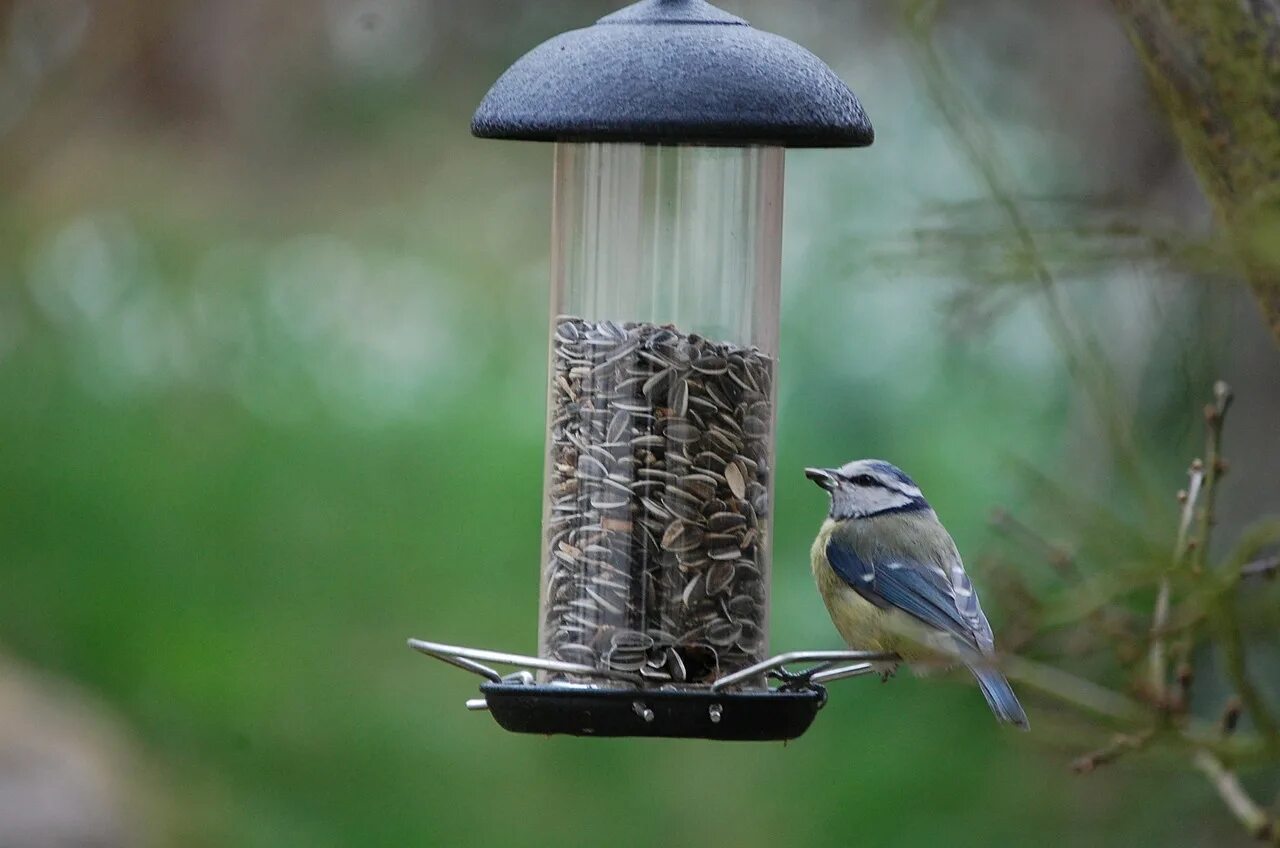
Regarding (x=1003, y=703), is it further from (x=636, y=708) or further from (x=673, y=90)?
(x=673, y=90)

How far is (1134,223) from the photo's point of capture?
3338 millimetres

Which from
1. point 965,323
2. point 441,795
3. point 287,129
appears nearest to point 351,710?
point 441,795

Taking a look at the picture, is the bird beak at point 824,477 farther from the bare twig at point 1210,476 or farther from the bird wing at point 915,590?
the bare twig at point 1210,476

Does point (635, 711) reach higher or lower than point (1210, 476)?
lower

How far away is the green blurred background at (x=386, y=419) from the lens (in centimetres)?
684

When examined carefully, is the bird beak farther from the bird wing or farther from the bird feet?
the bird feet

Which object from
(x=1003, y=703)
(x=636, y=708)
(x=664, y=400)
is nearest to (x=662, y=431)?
(x=664, y=400)

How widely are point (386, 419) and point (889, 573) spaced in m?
4.20

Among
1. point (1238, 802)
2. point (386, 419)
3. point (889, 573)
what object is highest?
point (386, 419)

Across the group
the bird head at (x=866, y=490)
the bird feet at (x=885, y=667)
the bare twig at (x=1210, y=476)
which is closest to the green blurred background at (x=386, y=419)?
the bird head at (x=866, y=490)

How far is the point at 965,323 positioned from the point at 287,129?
6019mm

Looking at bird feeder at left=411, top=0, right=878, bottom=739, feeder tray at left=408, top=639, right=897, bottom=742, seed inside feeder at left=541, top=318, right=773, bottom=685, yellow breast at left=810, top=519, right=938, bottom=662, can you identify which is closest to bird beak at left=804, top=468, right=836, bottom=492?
yellow breast at left=810, top=519, right=938, bottom=662

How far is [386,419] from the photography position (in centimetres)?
797

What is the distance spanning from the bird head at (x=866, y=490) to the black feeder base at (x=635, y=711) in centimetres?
99
